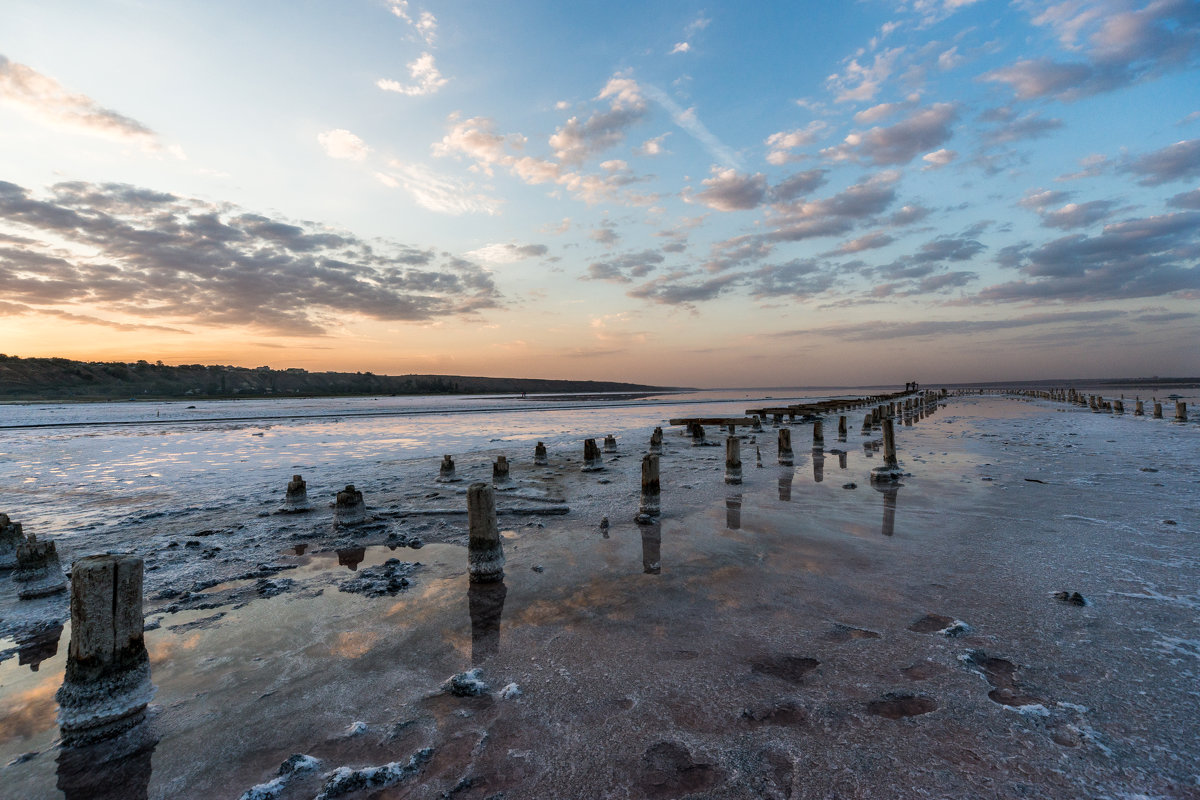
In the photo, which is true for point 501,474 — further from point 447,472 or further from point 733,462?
point 733,462

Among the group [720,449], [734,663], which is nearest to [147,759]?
[734,663]

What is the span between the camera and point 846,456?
66.3ft

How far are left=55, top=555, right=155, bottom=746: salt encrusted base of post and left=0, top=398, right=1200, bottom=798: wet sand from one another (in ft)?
0.84

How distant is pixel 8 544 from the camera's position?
25.5ft

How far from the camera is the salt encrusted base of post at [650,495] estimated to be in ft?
34.3

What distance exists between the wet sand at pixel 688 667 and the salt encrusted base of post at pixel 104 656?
0.84 ft

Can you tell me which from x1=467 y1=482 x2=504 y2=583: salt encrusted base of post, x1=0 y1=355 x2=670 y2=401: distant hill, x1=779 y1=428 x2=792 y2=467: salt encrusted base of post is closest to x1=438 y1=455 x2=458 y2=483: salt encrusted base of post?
x1=467 y1=482 x2=504 y2=583: salt encrusted base of post

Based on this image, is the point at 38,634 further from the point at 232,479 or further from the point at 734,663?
the point at 232,479

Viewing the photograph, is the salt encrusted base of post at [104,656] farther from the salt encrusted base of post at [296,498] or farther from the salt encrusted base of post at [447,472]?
the salt encrusted base of post at [447,472]

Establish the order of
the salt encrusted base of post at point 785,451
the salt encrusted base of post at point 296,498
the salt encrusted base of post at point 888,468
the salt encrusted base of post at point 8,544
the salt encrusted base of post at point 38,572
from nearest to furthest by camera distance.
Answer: the salt encrusted base of post at point 38,572 → the salt encrusted base of post at point 8,544 → the salt encrusted base of post at point 296,498 → the salt encrusted base of post at point 888,468 → the salt encrusted base of post at point 785,451

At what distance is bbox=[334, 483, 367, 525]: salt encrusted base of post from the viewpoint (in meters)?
10.3

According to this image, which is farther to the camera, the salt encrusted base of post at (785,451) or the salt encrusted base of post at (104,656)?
the salt encrusted base of post at (785,451)

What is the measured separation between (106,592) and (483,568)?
405 cm

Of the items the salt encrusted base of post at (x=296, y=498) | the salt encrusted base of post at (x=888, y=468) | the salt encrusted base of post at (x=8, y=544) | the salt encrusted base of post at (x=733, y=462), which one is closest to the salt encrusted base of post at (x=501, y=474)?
the salt encrusted base of post at (x=296, y=498)
